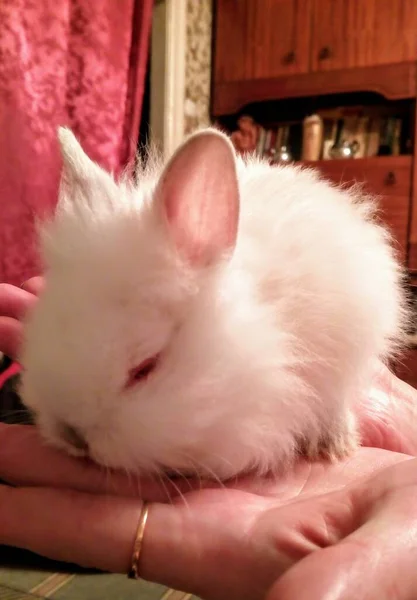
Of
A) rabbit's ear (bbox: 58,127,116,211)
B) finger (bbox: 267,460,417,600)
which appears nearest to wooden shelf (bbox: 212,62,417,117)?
rabbit's ear (bbox: 58,127,116,211)

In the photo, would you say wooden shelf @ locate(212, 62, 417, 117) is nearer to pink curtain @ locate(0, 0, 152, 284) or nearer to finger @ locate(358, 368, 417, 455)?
pink curtain @ locate(0, 0, 152, 284)

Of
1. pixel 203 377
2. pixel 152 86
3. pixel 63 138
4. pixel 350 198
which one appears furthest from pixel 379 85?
pixel 203 377

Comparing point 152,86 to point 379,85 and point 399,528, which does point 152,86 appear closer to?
point 379,85

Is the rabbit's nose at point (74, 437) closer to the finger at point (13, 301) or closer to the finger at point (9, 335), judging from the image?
the finger at point (9, 335)

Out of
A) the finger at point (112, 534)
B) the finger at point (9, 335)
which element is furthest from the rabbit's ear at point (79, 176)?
the finger at point (112, 534)

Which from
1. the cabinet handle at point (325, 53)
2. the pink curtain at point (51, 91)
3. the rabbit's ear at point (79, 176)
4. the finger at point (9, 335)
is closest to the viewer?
the rabbit's ear at point (79, 176)

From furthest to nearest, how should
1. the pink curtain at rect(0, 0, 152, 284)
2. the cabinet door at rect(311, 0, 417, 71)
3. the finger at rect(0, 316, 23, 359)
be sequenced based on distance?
the cabinet door at rect(311, 0, 417, 71) → the pink curtain at rect(0, 0, 152, 284) → the finger at rect(0, 316, 23, 359)
